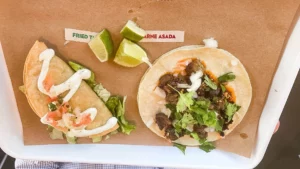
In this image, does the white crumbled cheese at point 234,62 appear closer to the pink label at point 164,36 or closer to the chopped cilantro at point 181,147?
the pink label at point 164,36

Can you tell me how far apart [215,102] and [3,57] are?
2.28 ft

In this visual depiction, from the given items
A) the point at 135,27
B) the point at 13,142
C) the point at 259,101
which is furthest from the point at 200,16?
the point at 13,142

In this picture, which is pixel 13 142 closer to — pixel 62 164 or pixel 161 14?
pixel 62 164

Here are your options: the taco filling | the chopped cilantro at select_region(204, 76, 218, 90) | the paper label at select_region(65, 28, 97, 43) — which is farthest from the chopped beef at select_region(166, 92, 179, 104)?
the paper label at select_region(65, 28, 97, 43)

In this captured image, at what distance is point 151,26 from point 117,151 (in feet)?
1.58

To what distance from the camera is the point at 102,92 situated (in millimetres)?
1668

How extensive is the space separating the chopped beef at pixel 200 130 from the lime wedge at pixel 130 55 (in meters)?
0.26

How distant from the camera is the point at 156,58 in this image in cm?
161

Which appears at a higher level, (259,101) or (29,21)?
(29,21)

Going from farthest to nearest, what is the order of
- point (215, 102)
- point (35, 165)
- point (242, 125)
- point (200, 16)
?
point (35, 165) < point (242, 125) < point (215, 102) < point (200, 16)

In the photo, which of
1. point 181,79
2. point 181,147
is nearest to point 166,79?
point 181,79

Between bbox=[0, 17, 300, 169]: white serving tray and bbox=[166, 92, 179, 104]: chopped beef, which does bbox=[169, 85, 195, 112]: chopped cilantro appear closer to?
bbox=[166, 92, 179, 104]: chopped beef

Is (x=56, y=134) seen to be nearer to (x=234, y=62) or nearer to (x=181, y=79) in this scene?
(x=181, y=79)

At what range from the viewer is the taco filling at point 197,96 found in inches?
62.0
